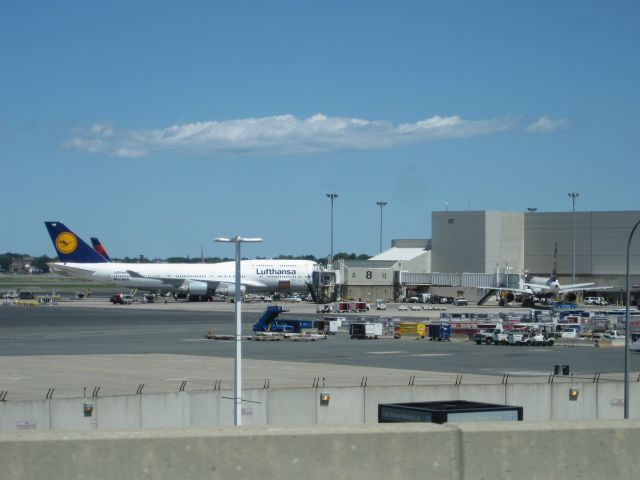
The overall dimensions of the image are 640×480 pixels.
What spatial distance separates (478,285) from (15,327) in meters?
81.8

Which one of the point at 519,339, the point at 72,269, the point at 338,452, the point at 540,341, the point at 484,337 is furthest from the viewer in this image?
the point at 72,269

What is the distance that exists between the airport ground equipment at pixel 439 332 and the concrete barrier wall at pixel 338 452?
63.2m

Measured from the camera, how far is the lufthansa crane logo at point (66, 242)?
14012 cm

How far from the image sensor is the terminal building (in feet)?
479

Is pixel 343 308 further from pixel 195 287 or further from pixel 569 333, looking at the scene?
pixel 569 333

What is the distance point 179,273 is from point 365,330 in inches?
2772

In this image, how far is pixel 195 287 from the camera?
136875 millimetres

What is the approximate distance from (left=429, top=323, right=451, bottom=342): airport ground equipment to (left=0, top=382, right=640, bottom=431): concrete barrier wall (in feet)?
115

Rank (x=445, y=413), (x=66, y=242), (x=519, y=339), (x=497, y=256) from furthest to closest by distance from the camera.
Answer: (x=497, y=256)
(x=66, y=242)
(x=519, y=339)
(x=445, y=413)

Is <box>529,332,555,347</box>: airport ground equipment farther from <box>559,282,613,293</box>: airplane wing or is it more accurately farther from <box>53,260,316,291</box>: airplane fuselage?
<box>53,260,316,291</box>: airplane fuselage

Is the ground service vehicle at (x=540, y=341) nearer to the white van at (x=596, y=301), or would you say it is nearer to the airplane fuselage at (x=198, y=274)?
the airplane fuselage at (x=198, y=274)

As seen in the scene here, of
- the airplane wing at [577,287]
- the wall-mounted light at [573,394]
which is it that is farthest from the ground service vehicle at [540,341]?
the airplane wing at [577,287]

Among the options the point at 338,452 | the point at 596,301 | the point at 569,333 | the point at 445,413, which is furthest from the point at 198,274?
the point at 338,452

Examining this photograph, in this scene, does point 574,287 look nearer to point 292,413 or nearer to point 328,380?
point 328,380
